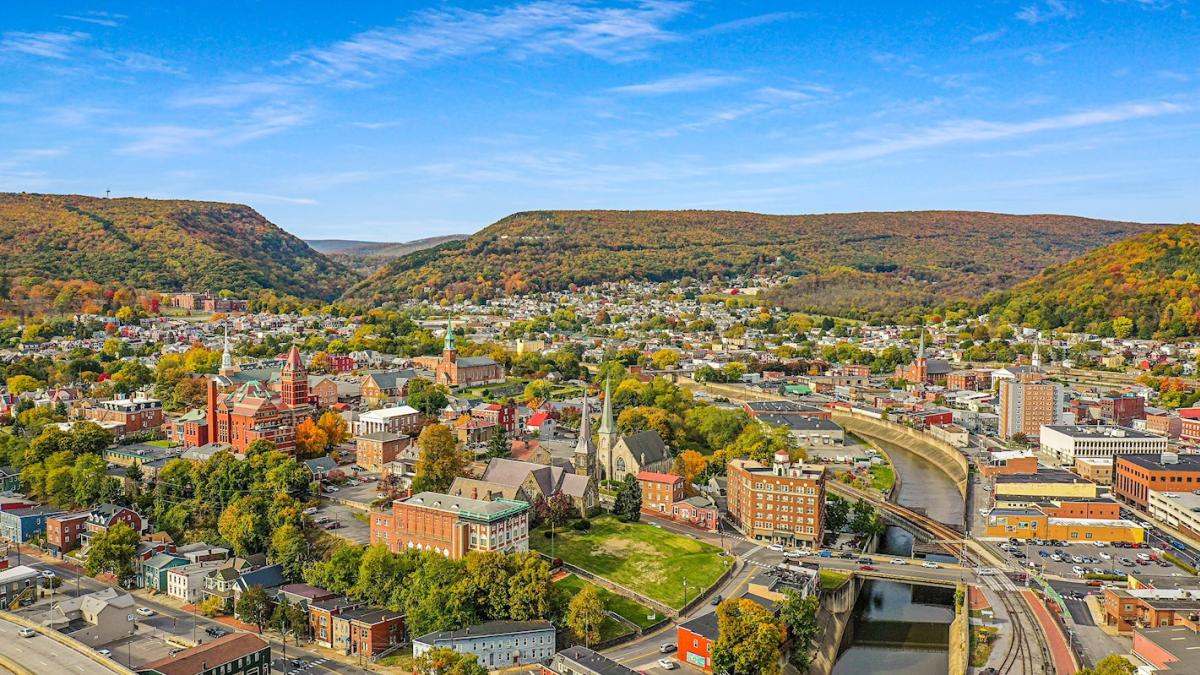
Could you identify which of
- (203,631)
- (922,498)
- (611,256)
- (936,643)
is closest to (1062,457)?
(922,498)

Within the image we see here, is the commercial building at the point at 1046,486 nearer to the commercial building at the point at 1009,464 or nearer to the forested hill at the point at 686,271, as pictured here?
the commercial building at the point at 1009,464

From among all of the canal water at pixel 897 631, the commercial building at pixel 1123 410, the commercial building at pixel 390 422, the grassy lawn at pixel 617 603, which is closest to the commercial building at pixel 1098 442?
the commercial building at pixel 1123 410

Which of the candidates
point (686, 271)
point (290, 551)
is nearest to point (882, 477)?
point (290, 551)

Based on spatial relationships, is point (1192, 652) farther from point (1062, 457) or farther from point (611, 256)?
point (611, 256)

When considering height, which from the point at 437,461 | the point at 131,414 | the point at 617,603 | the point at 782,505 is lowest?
the point at 617,603

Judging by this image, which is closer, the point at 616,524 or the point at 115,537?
the point at 115,537

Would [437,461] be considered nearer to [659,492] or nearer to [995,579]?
[659,492]

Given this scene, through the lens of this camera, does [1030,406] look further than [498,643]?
Yes
